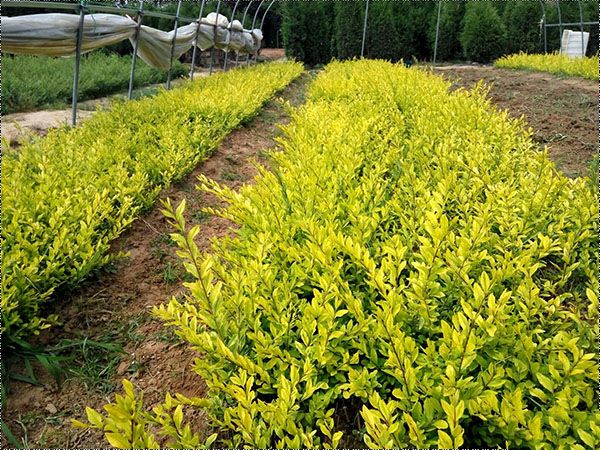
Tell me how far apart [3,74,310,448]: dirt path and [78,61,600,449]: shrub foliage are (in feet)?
1.26

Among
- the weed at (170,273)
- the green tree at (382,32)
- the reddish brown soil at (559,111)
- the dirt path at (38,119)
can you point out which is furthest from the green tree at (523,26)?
the weed at (170,273)

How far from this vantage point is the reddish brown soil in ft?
15.6

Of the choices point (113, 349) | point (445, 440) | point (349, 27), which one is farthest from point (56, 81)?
point (349, 27)

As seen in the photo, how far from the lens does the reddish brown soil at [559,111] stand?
4.75 meters

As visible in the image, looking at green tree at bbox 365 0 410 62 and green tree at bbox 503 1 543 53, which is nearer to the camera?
green tree at bbox 365 0 410 62

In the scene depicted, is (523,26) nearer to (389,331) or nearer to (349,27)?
(349,27)

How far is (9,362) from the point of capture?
82.5 inches

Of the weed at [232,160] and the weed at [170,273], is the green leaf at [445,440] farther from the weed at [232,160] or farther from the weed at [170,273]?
the weed at [232,160]

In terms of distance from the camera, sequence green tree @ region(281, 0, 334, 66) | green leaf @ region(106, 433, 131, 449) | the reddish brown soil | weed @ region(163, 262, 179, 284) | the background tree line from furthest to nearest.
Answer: green tree @ region(281, 0, 334, 66)
the background tree line
the reddish brown soil
weed @ region(163, 262, 179, 284)
green leaf @ region(106, 433, 131, 449)

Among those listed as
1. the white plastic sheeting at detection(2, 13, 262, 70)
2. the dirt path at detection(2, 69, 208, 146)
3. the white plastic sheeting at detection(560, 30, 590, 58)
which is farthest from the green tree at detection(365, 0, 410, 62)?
the dirt path at detection(2, 69, 208, 146)

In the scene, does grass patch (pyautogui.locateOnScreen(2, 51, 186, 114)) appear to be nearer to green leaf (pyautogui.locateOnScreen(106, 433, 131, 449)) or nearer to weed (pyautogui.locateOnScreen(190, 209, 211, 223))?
weed (pyautogui.locateOnScreen(190, 209, 211, 223))

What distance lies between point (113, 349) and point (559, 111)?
22.4 ft

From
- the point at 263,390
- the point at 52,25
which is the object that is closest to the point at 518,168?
the point at 263,390

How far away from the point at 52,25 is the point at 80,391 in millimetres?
4109
